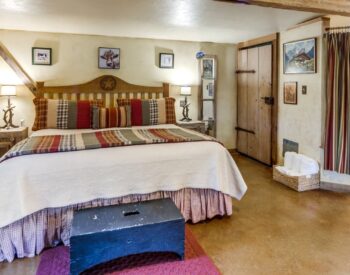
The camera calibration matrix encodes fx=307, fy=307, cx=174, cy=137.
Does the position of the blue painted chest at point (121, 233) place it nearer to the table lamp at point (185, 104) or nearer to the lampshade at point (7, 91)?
the lampshade at point (7, 91)

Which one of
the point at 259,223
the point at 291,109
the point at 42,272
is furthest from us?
the point at 291,109

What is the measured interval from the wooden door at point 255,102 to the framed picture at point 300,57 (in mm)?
422

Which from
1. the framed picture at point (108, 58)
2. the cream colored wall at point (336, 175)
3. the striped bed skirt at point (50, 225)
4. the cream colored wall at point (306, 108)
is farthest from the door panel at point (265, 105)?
the striped bed skirt at point (50, 225)

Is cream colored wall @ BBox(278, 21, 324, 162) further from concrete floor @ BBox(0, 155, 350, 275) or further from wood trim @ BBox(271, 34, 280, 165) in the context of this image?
concrete floor @ BBox(0, 155, 350, 275)

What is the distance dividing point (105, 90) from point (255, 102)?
2490mm

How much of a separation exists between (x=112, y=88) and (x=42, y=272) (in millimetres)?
3148

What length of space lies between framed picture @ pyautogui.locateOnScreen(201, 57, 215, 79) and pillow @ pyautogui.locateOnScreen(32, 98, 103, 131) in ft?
7.63

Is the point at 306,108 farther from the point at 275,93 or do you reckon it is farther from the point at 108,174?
the point at 108,174

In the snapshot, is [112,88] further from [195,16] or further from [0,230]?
[0,230]

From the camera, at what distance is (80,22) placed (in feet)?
12.9

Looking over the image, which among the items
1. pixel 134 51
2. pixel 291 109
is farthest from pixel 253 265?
pixel 134 51

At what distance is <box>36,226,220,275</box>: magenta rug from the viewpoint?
2.15 metres

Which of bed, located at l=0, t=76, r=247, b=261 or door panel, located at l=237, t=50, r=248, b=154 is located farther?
door panel, located at l=237, t=50, r=248, b=154

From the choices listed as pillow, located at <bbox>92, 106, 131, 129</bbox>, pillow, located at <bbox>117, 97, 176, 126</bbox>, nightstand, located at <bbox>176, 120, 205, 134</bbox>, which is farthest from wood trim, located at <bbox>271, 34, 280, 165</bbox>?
pillow, located at <bbox>92, 106, 131, 129</bbox>
